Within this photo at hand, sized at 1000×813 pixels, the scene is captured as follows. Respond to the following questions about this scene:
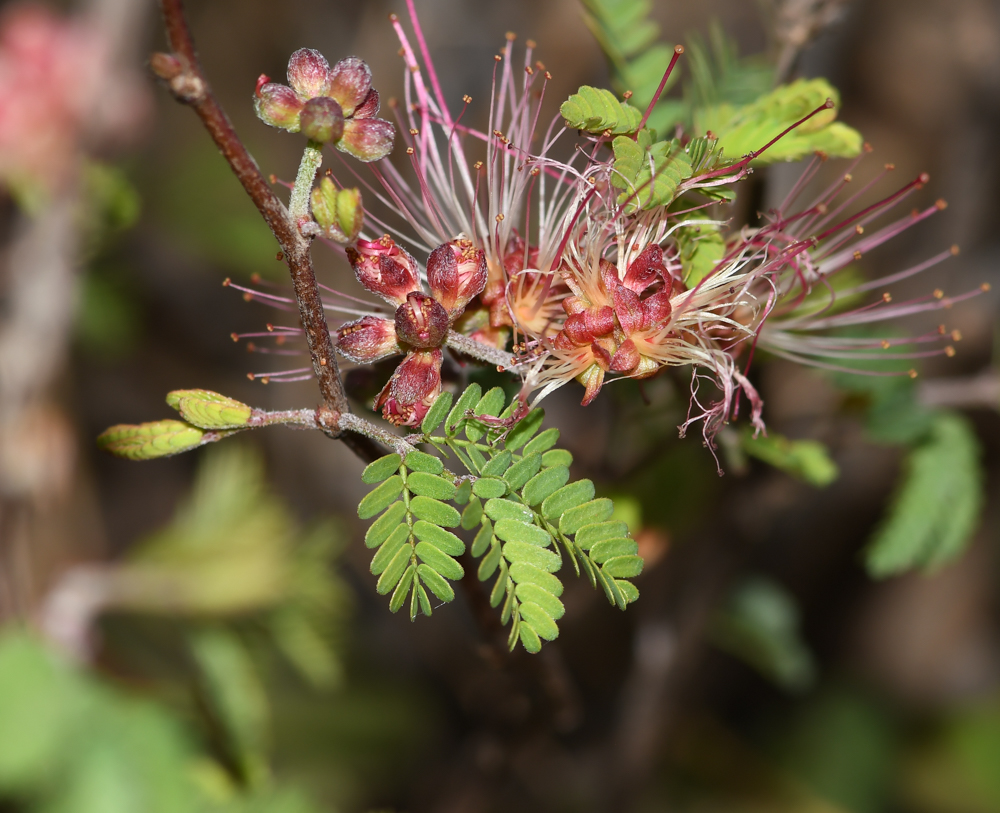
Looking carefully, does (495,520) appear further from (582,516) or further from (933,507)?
(933,507)

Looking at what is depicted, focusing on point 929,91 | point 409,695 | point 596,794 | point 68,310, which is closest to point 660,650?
point 596,794

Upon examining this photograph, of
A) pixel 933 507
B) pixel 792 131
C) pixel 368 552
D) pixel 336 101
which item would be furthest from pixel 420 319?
pixel 368 552

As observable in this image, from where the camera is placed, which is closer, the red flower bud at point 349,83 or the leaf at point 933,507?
the red flower bud at point 349,83

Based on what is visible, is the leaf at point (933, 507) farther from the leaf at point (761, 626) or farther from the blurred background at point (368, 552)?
the leaf at point (761, 626)

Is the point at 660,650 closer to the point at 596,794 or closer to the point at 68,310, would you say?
the point at 596,794

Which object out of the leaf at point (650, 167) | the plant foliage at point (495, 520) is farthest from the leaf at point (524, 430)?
the leaf at point (650, 167)

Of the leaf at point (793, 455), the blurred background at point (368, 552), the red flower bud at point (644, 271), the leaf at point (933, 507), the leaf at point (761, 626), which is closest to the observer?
the red flower bud at point (644, 271)

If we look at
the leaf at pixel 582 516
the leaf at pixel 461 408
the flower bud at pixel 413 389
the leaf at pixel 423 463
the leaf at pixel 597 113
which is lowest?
the leaf at pixel 582 516
